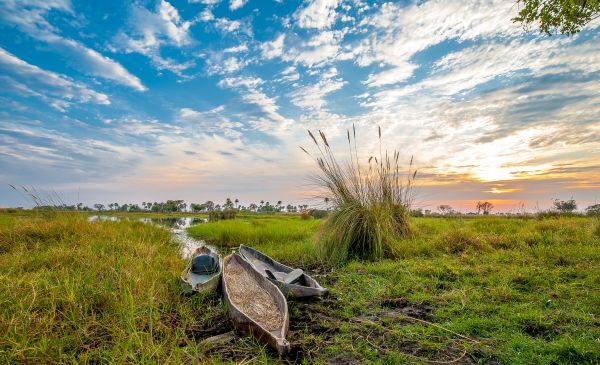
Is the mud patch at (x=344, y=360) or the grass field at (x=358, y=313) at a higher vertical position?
the grass field at (x=358, y=313)

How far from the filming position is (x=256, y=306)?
4.13 m

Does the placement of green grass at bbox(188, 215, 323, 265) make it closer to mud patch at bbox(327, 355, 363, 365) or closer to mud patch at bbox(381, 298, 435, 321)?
mud patch at bbox(381, 298, 435, 321)

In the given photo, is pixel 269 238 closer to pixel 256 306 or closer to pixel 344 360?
pixel 256 306

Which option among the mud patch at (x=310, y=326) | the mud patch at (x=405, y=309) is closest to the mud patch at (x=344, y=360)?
the mud patch at (x=310, y=326)

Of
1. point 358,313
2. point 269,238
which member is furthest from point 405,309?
point 269,238

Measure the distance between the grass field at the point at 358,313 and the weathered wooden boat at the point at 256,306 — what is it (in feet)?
0.52

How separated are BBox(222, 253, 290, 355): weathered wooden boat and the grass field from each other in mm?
157

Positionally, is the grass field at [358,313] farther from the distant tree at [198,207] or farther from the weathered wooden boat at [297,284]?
the distant tree at [198,207]

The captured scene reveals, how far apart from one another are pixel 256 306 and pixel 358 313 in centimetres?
127

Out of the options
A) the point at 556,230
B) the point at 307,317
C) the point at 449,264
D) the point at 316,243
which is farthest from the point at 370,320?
the point at 556,230

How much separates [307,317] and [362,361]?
1300 millimetres

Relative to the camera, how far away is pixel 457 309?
3781 millimetres

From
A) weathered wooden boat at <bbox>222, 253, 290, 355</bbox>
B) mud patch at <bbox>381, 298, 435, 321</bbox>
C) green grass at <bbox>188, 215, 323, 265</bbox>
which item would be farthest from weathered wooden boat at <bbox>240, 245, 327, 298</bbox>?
green grass at <bbox>188, 215, 323, 265</bbox>

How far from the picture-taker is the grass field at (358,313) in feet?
9.45
